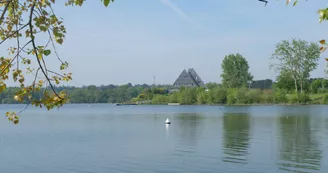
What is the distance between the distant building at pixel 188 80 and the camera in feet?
533

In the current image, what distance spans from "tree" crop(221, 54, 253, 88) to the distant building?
156 ft

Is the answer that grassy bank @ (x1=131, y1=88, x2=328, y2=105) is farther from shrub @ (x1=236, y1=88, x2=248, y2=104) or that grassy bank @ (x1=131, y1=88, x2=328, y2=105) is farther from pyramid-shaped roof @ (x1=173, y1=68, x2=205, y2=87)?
pyramid-shaped roof @ (x1=173, y1=68, x2=205, y2=87)

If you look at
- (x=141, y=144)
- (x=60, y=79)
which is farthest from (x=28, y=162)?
(x=60, y=79)

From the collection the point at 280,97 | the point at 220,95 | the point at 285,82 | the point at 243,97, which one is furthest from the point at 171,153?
the point at 220,95

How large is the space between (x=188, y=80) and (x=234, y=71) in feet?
176

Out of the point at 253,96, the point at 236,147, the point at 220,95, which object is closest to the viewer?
the point at 236,147

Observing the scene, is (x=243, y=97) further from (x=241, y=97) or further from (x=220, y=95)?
(x=220, y=95)

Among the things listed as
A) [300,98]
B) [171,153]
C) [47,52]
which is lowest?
[171,153]

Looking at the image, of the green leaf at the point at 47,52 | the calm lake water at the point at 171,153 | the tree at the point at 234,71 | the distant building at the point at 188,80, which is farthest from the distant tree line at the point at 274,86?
the green leaf at the point at 47,52

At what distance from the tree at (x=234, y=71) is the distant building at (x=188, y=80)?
47.5 metres

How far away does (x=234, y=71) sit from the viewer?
112m

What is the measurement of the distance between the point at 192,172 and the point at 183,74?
151m

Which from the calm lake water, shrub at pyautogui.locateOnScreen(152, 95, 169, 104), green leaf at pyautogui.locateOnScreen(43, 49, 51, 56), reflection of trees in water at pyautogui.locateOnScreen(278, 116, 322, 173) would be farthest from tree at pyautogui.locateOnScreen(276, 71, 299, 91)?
green leaf at pyautogui.locateOnScreen(43, 49, 51, 56)

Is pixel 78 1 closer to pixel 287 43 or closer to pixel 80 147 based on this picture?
pixel 80 147
